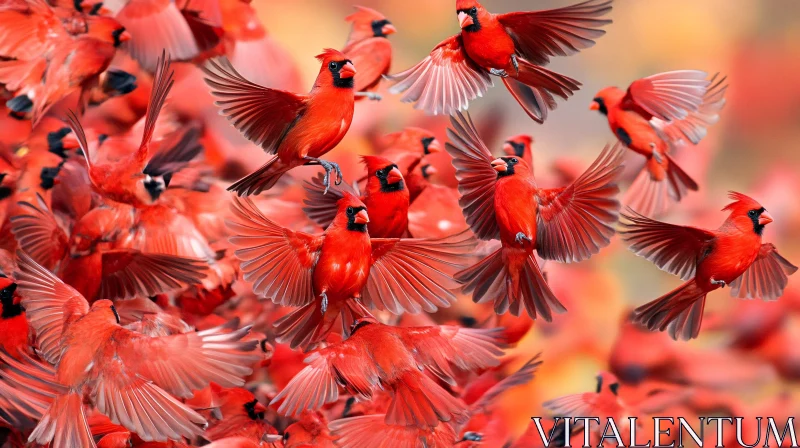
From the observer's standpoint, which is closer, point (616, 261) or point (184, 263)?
point (184, 263)

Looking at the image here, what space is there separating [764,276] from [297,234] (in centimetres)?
87

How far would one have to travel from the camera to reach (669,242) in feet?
5.54

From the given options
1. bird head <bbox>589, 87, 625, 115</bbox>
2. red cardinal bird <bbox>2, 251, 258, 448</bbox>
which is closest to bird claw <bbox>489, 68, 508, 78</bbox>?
bird head <bbox>589, 87, 625, 115</bbox>

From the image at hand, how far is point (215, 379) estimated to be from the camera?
153cm

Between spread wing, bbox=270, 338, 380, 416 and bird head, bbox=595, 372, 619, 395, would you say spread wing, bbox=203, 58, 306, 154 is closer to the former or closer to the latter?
spread wing, bbox=270, 338, 380, 416

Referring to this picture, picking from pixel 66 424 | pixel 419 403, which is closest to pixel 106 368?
pixel 66 424

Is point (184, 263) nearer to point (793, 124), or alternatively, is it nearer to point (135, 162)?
point (135, 162)

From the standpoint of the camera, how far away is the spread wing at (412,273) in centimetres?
161

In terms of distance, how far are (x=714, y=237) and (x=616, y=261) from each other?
607 mm

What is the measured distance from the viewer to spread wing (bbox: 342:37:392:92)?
2.10m

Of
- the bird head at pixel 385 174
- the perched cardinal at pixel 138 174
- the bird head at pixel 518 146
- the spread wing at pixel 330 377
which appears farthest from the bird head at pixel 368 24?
the spread wing at pixel 330 377

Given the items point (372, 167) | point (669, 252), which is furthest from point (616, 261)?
point (372, 167)

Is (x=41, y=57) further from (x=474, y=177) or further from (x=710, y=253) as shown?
(x=710, y=253)

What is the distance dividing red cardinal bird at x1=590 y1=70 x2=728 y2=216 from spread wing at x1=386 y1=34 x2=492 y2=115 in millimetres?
447
